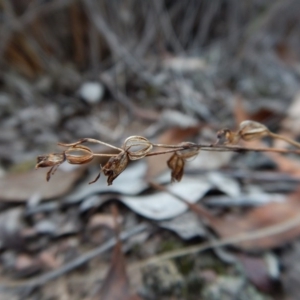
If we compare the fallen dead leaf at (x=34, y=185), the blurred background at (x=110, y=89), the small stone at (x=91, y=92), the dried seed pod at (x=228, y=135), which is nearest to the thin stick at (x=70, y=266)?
the blurred background at (x=110, y=89)

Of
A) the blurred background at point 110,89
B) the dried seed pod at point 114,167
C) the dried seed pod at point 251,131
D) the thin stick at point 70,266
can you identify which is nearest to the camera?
the dried seed pod at point 114,167

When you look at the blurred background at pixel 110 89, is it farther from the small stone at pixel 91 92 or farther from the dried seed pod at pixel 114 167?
the dried seed pod at pixel 114 167

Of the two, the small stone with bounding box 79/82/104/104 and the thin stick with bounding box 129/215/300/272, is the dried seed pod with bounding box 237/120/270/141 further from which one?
the small stone with bounding box 79/82/104/104

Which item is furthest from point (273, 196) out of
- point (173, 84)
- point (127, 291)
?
point (173, 84)

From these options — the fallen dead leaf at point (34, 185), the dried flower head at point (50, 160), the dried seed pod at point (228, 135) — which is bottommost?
the fallen dead leaf at point (34, 185)

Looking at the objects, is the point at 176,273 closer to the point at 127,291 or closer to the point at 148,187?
the point at 127,291
